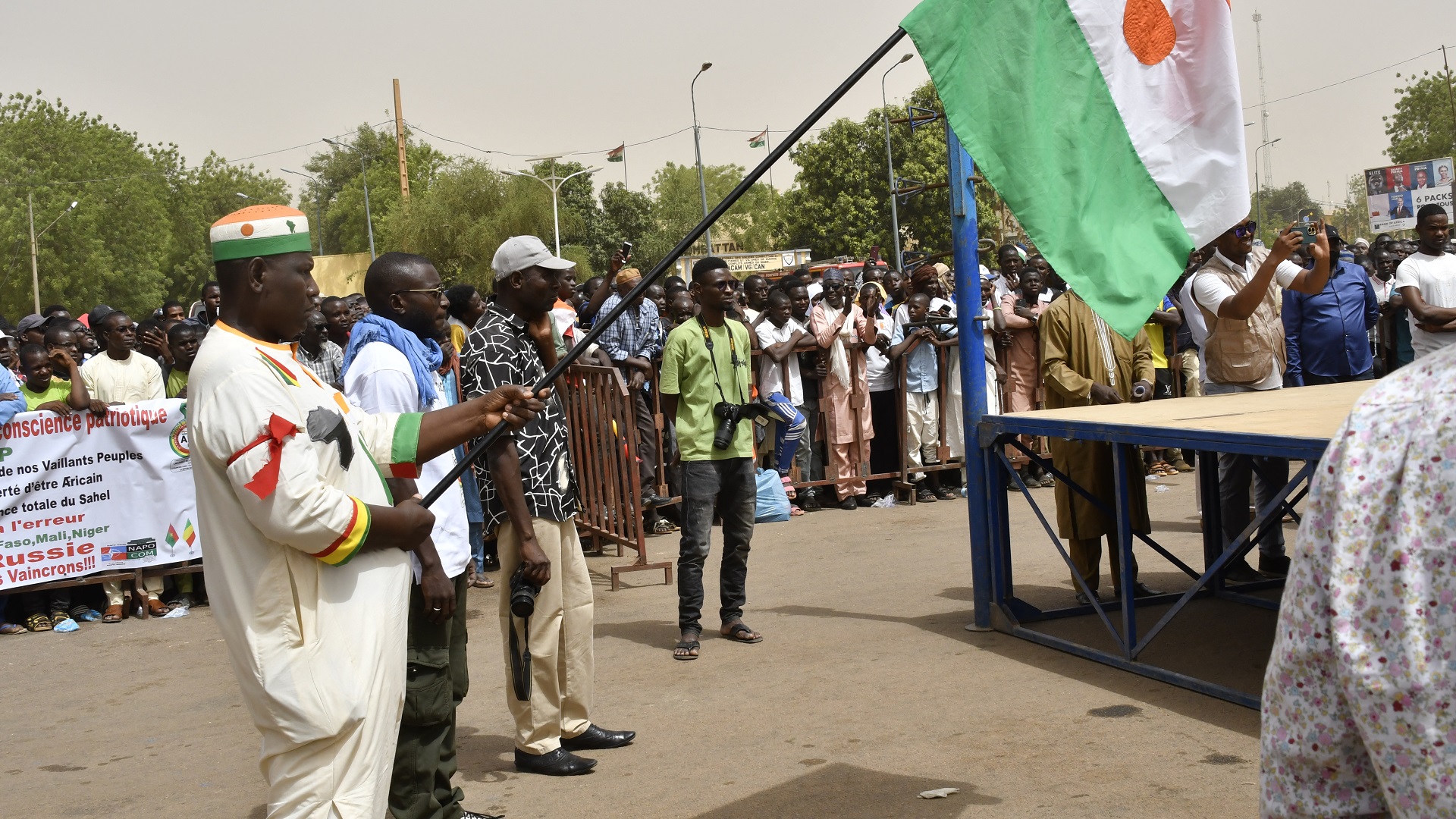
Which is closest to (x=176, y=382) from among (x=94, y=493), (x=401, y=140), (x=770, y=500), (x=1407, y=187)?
(x=94, y=493)

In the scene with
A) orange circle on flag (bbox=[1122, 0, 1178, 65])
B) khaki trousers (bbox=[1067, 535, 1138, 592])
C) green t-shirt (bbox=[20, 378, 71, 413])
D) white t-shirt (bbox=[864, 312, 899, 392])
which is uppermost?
orange circle on flag (bbox=[1122, 0, 1178, 65])

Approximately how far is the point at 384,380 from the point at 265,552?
1.47m

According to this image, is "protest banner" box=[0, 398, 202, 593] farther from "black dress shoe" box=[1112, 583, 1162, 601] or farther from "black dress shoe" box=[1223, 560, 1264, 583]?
"black dress shoe" box=[1223, 560, 1264, 583]

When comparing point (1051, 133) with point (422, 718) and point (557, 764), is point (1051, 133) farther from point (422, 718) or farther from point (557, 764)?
point (557, 764)

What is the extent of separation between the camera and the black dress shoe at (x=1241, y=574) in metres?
7.38

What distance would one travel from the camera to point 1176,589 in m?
7.42

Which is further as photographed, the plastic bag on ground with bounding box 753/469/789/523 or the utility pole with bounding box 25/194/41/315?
the utility pole with bounding box 25/194/41/315

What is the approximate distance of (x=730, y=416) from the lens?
6652 mm

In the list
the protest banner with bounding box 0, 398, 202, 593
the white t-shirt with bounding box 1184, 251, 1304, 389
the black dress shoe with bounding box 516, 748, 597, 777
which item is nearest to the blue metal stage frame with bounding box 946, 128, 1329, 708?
the white t-shirt with bounding box 1184, 251, 1304, 389

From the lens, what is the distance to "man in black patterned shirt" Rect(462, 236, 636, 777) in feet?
15.8

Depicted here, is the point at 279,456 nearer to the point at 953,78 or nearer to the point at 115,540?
the point at 953,78

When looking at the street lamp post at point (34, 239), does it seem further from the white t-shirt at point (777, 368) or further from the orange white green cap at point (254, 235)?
the orange white green cap at point (254, 235)

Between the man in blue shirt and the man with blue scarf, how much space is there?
6.86m

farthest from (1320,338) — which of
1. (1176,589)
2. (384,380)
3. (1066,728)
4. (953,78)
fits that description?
(384,380)
